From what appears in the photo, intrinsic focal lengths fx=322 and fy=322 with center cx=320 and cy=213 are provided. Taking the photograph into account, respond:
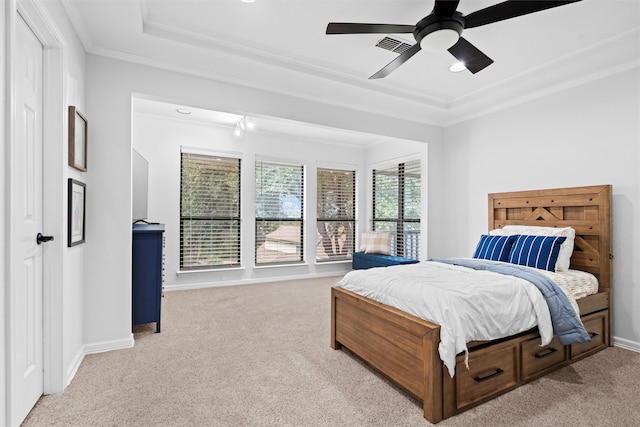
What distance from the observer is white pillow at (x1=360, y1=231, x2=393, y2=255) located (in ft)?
18.9

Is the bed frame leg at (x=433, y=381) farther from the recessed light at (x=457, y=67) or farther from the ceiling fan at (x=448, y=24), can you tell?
the recessed light at (x=457, y=67)

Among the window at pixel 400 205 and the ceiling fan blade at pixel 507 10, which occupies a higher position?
the ceiling fan blade at pixel 507 10

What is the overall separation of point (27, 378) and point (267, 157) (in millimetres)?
4276

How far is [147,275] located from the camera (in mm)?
3072

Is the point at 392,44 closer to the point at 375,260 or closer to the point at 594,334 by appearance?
the point at 594,334

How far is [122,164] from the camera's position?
2.79 meters

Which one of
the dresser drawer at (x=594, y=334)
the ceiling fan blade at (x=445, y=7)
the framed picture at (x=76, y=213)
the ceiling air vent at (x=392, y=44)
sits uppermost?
the ceiling air vent at (x=392, y=44)

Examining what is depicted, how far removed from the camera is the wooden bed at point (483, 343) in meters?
1.85

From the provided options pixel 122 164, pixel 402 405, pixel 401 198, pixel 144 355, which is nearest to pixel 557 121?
pixel 401 198

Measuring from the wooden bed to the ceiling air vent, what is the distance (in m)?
2.11

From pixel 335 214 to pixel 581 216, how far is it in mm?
3895

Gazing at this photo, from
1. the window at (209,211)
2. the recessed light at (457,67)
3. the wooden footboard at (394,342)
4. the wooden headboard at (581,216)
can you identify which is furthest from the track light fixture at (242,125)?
the wooden headboard at (581,216)

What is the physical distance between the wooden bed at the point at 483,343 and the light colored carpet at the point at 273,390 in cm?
9

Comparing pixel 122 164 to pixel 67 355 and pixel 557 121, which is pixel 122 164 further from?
pixel 557 121
